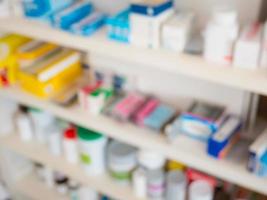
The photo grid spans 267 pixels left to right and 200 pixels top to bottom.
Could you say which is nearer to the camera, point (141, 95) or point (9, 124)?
point (141, 95)

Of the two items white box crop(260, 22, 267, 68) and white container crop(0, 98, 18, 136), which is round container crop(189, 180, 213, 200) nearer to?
white box crop(260, 22, 267, 68)

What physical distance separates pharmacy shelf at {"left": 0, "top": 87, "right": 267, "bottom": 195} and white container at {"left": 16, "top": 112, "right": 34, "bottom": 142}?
19 cm

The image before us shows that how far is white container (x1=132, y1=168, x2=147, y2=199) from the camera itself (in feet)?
4.28

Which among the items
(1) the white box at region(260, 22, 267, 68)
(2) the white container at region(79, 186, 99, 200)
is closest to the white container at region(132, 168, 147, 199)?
(2) the white container at region(79, 186, 99, 200)

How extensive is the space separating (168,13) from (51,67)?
0.49m

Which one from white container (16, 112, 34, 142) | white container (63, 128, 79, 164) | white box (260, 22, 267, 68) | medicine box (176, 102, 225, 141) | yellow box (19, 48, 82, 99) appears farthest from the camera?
white container (16, 112, 34, 142)

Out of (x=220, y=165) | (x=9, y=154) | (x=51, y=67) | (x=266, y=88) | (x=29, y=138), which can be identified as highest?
(x=266, y=88)

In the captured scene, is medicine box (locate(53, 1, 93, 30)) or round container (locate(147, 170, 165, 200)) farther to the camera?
round container (locate(147, 170, 165, 200))

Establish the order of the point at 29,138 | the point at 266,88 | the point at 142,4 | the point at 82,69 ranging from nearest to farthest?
the point at 266,88
the point at 142,4
the point at 82,69
the point at 29,138

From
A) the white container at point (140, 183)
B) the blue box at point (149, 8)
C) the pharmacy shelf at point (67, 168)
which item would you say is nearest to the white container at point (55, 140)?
the pharmacy shelf at point (67, 168)

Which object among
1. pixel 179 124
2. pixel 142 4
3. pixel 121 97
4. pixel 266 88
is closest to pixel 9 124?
pixel 121 97

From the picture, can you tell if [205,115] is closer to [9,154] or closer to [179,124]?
[179,124]

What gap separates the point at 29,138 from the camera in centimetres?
159

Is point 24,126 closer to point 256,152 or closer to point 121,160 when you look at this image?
point 121,160
